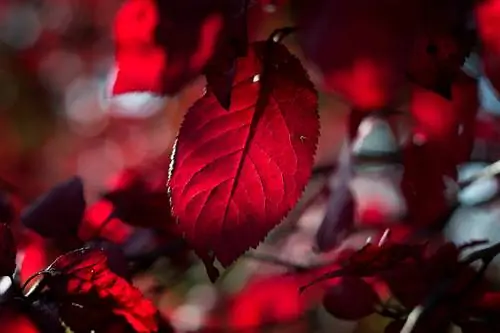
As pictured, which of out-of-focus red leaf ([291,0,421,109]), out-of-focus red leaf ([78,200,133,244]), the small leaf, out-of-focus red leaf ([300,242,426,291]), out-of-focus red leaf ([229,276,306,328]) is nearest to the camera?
out-of-focus red leaf ([291,0,421,109])

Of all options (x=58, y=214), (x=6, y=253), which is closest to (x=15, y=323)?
(x=6, y=253)

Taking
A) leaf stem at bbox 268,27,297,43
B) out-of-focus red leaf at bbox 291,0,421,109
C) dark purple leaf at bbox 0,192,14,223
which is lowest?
dark purple leaf at bbox 0,192,14,223

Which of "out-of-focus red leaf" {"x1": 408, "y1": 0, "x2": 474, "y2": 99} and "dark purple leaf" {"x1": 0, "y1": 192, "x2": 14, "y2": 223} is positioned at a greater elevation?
"out-of-focus red leaf" {"x1": 408, "y1": 0, "x2": 474, "y2": 99}

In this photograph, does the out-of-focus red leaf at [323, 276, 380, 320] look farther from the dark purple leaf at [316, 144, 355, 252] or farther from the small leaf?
the small leaf

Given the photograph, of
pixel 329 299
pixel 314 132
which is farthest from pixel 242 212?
pixel 329 299

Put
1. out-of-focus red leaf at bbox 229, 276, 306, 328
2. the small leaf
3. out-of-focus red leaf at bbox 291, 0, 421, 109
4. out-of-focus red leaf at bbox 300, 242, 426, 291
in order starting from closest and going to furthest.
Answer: out-of-focus red leaf at bbox 291, 0, 421, 109 < out-of-focus red leaf at bbox 300, 242, 426, 291 < the small leaf < out-of-focus red leaf at bbox 229, 276, 306, 328

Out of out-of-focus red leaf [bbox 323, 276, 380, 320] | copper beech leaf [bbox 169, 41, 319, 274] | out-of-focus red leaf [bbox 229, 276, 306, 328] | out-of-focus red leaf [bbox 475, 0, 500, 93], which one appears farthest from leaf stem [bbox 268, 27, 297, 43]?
out-of-focus red leaf [bbox 229, 276, 306, 328]

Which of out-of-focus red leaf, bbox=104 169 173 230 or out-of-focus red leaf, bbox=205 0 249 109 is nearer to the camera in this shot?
out-of-focus red leaf, bbox=205 0 249 109
